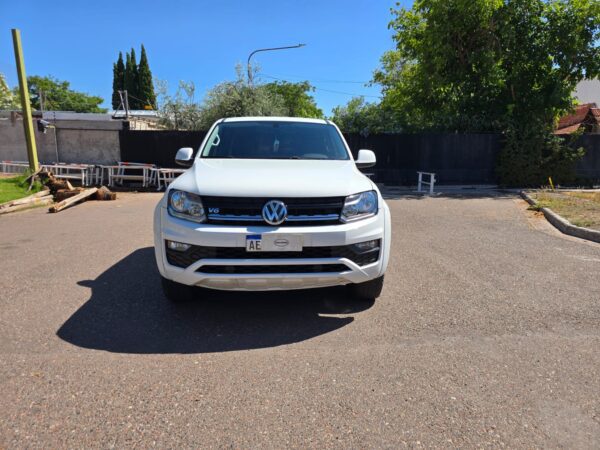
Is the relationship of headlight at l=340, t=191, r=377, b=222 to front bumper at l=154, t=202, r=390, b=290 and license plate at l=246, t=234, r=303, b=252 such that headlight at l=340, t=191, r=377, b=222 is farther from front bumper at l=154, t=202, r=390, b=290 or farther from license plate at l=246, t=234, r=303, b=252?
license plate at l=246, t=234, r=303, b=252

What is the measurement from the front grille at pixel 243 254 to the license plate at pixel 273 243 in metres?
0.06

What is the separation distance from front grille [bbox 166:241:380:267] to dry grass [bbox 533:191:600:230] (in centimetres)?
602

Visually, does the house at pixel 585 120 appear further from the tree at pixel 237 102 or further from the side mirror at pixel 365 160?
the side mirror at pixel 365 160

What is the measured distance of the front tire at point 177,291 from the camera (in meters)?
3.83

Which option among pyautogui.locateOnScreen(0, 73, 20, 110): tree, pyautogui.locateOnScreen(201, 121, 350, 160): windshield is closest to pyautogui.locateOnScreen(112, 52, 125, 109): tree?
pyautogui.locateOnScreen(0, 73, 20, 110): tree

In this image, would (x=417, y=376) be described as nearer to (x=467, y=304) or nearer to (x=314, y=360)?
(x=314, y=360)

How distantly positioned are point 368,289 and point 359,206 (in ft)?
2.80

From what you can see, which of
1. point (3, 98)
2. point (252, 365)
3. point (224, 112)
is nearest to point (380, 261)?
point (252, 365)

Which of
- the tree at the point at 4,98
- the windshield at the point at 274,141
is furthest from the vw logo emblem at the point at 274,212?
the tree at the point at 4,98

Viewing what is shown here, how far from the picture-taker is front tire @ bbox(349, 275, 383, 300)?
13.0 ft

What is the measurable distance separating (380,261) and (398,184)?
43.5 feet

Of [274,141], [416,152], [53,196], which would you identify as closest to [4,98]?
[53,196]

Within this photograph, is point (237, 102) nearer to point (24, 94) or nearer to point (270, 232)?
point (24, 94)

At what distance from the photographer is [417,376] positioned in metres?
2.88
